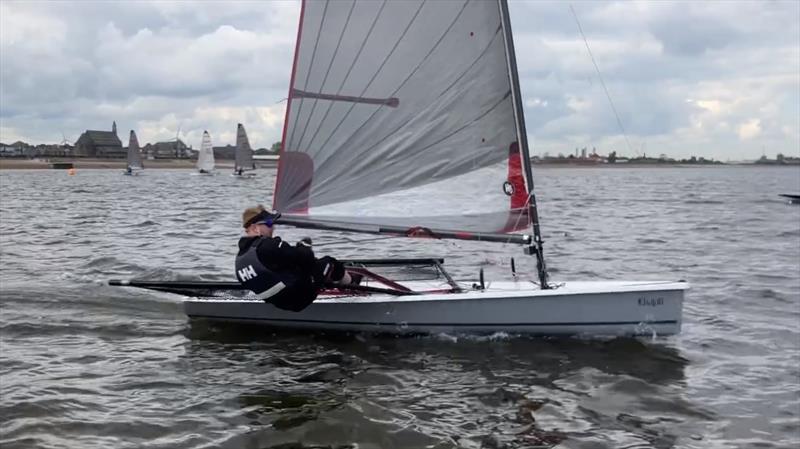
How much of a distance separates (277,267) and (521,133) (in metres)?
3.16

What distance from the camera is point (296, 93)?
9.09 m

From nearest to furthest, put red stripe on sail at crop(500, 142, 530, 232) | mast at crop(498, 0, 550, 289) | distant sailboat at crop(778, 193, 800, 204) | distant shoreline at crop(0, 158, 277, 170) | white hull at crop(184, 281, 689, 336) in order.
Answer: white hull at crop(184, 281, 689, 336)
mast at crop(498, 0, 550, 289)
red stripe on sail at crop(500, 142, 530, 232)
distant sailboat at crop(778, 193, 800, 204)
distant shoreline at crop(0, 158, 277, 170)

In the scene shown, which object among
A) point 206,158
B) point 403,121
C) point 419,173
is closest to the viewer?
point 403,121

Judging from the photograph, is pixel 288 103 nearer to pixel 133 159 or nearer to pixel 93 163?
pixel 133 159

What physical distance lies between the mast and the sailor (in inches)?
93.3

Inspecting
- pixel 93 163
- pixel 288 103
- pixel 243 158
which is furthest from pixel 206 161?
pixel 288 103

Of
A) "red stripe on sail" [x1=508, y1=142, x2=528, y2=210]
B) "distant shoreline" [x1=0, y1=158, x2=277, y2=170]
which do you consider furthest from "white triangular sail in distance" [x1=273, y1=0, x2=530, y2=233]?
"distant shoreline" [x1=0, y1=158, x2=277, y2=170]

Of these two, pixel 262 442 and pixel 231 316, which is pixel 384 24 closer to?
pixel 231 316

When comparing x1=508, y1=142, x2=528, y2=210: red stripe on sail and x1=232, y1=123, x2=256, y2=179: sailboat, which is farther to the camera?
x1=232, y1=123, x2=256, y2=179: sailboat

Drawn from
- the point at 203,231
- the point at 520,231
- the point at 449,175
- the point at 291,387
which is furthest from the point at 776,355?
the point at 203,231

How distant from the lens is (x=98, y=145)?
134 m

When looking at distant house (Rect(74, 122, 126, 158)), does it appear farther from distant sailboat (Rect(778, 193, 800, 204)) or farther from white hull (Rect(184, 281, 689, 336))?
white hull (Rect(184, 281, 689, 336))

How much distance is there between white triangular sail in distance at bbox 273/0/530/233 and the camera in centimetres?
860

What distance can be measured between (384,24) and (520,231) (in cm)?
287
